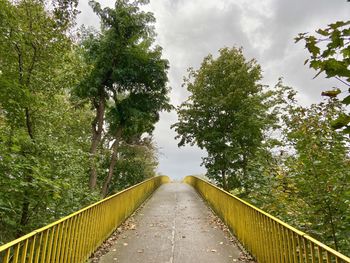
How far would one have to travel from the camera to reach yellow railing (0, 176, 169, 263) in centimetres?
364

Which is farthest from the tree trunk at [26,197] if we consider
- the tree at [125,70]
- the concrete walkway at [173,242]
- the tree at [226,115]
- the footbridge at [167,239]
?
the tree at [226,115]

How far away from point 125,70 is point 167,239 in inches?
506

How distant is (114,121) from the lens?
21406mm

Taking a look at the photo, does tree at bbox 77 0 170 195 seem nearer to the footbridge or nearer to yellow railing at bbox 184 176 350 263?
the footbridge

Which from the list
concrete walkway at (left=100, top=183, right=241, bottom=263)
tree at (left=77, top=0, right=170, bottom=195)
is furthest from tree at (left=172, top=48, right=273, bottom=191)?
concrete walkway at (left=100, top=183, right=241, bottom=263)

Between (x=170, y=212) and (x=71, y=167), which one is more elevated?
(x=71, y=167)

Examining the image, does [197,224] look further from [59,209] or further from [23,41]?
[23,41]

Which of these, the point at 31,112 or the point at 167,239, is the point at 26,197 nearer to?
the point at 31,112

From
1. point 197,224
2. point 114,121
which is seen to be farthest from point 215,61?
point 197,224

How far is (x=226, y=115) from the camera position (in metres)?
20.4

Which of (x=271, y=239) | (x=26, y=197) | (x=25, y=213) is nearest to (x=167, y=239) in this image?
(x=271, y=239)

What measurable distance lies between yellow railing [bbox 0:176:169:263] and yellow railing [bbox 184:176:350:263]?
3.46m

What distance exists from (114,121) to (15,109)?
14.1 meters

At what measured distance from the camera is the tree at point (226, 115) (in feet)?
61.8
